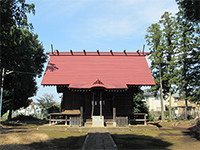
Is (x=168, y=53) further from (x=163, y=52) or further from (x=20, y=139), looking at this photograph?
(x=20, y=139)

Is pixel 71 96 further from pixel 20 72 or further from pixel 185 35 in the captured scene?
pixel 185 35

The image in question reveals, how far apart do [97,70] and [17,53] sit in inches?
414

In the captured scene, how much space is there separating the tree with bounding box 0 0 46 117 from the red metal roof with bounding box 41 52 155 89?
15.8 ft

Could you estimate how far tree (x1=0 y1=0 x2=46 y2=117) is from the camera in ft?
45.9

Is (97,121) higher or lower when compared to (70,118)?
lower

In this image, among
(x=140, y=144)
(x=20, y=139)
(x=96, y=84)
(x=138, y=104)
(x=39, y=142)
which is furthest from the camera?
(x=138, y=104)

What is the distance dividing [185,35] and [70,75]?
59.7ft

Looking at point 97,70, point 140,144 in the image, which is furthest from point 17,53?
point 140,144

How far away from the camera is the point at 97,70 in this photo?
21578 millimetres

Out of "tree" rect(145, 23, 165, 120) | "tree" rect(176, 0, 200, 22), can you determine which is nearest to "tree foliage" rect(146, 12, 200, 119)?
"tree" rect(145, 23, 165, 120)

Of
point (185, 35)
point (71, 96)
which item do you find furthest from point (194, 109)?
point (71, 96)

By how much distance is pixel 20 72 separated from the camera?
87.9 ft

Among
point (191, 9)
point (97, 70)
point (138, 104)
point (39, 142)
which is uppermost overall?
point (191, 9)

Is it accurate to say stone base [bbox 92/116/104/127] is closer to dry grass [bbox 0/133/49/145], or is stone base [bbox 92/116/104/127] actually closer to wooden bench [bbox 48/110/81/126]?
wooden bench [bbox 48/110/81/126]
